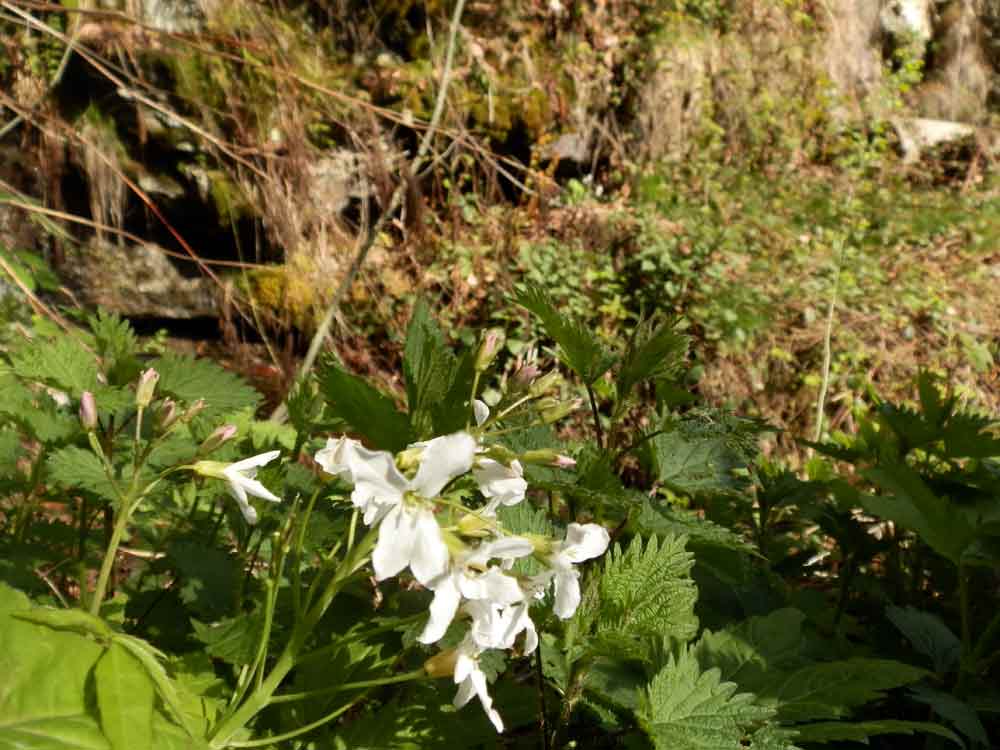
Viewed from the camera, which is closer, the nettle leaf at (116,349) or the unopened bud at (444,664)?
the unopened bud at (444,664)

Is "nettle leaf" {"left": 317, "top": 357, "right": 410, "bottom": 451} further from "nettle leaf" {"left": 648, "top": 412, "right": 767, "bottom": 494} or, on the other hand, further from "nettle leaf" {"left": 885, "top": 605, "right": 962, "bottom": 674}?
"nettle leaf" {"left": 885, "top": 605, "right": 962, "bottom": 674}

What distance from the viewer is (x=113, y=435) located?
110 centimetres

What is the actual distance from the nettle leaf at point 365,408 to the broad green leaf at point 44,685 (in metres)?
0.34

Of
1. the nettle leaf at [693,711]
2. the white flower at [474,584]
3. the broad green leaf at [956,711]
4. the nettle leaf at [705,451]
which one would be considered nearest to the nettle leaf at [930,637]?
the broad green leaf at [956,711]

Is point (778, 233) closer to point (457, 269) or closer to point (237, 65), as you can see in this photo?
point (457, 269)

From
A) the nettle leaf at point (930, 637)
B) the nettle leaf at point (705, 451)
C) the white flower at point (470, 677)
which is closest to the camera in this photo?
the white flower at point (470, 677)

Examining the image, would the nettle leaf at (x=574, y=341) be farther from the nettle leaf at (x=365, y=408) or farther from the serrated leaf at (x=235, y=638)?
the serrated leaf at (x=235, y=638)

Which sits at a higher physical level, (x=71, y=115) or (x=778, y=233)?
(x=71, y=115)

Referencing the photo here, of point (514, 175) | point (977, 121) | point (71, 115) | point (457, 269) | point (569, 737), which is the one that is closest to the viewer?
point (569, 737)

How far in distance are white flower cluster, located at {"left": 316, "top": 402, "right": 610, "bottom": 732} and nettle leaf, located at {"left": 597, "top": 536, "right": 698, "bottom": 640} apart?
129 mm

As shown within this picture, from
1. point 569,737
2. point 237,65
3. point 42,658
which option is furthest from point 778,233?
point 42,658

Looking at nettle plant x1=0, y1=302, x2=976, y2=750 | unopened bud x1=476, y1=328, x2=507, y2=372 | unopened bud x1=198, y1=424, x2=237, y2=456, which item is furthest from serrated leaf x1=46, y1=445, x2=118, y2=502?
unopened bud x1=476, y1=328, x2=507, y2=372

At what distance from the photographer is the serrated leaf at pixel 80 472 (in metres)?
0.96

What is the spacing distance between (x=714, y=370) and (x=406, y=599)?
3.40m
